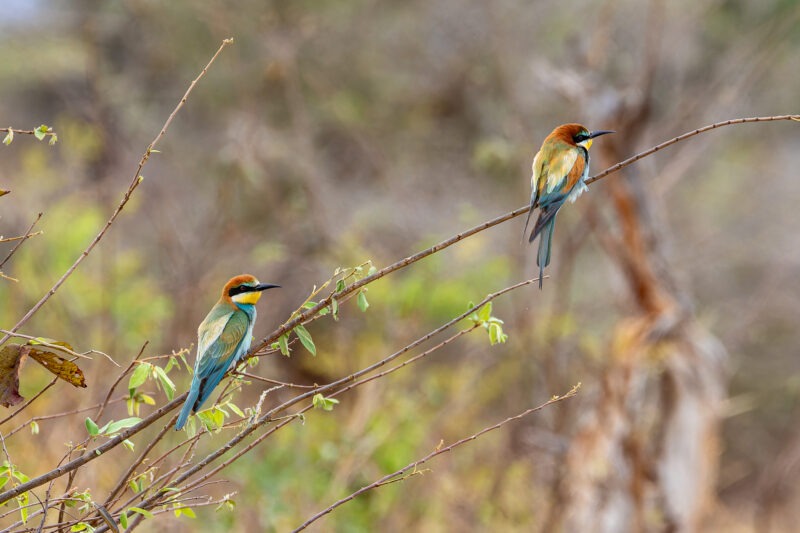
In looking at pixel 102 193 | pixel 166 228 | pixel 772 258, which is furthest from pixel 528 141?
pixel 772 258

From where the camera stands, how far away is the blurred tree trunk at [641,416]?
4.68m

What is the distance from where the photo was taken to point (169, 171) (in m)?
9.55

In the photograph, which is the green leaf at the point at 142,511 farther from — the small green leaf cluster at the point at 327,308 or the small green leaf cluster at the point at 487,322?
the small green leaf cluster at the point at 487,322

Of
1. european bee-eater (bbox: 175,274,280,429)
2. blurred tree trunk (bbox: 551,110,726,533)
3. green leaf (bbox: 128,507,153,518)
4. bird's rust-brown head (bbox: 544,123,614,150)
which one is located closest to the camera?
green leaf (bbox: 128,507,153,518)

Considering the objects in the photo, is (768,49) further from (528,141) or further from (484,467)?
(484,467)

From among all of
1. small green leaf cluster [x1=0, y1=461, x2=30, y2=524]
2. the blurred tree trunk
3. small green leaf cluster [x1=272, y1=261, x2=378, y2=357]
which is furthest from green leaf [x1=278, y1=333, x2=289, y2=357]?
the blurred tree trunk

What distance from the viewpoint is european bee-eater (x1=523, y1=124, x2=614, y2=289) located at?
1.85 m

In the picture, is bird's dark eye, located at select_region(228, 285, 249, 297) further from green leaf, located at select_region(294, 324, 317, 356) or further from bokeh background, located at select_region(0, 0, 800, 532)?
bokeh background, located at select_region(0, 0, 800, 532)

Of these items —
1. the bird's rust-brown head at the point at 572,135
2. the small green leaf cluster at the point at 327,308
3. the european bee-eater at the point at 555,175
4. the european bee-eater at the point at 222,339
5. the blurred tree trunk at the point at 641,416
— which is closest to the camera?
the small green leaf cluster at the point at 327,308

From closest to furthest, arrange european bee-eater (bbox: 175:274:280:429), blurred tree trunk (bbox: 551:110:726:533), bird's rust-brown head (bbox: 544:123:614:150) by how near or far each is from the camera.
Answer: european bee-eater (bbox: 175:274:280:429) → bird's rust-brown head (bbox: 544:123:614:150) → blurred tree trunk (bbox: 551:110:726:533)

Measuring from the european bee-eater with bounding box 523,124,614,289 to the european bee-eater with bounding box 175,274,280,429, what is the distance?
0.54m

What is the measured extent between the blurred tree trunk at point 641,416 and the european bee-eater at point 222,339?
2955 millimetres

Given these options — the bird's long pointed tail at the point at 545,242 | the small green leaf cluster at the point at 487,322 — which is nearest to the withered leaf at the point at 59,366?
the small green leaf cluster at the point at 487,322

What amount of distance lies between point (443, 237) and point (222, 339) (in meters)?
4.78
